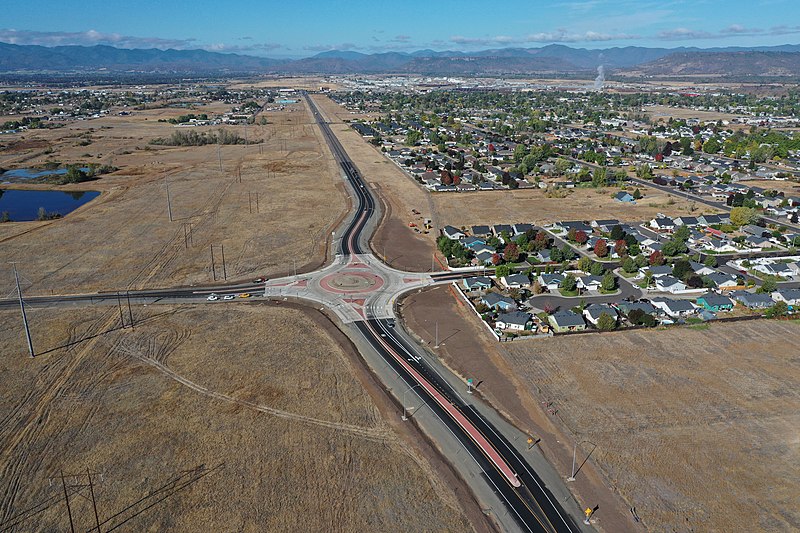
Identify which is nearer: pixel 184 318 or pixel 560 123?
pixel 184 318

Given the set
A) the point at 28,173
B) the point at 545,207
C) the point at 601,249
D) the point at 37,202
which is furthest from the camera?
the point at 28,173

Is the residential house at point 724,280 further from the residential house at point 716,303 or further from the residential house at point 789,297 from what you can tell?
the residential house at point 716,303

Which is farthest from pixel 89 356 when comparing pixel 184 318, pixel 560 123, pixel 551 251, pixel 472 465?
pixel 560 123

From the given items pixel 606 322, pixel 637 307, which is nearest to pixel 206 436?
pixel 606 322

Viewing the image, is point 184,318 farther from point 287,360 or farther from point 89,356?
point 287,360

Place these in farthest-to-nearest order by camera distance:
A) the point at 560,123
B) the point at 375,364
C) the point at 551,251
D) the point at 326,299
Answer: the point at 560,123
the point at 551,251
the point at 326,299
the point at 375,364

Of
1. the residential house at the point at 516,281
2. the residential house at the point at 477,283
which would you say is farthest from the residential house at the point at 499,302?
the residential house at the point at 516,281

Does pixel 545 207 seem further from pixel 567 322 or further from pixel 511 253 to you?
pixel 567 322
